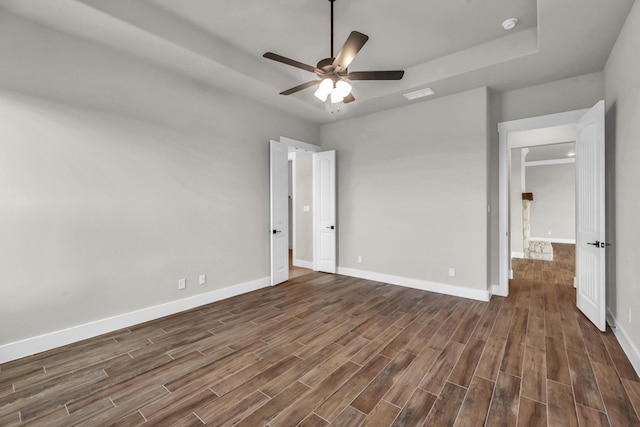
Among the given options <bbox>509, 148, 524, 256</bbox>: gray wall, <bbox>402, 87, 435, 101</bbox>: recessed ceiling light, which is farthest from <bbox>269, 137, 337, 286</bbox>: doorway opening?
<bbox>509, 148, 524, 256</bbox>: gray wall

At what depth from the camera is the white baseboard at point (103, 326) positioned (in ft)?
8.29

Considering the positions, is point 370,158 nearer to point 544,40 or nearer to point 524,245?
point 544,40

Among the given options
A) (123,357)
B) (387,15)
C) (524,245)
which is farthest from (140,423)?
(524,245)

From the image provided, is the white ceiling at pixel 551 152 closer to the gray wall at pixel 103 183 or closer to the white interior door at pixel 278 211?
the white interior door at pixel 278 211

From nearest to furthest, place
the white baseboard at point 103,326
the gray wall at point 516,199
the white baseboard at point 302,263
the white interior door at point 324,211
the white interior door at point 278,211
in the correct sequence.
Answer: the white baseboard at point 103,326 → the white interior door at point 278,211 → the white interior door at point 324,211 → the white baseboard at point 302,263 → the gray wall at point 516,199

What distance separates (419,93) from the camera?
4.20 m

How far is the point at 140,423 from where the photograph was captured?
1.77 m

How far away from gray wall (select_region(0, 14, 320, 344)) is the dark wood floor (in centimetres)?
53

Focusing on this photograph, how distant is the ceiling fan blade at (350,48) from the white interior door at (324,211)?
2972mm

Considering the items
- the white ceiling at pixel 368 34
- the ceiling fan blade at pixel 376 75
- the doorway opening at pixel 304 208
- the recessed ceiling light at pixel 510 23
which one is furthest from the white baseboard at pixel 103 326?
the recessed ceiling light at pixel 510 23

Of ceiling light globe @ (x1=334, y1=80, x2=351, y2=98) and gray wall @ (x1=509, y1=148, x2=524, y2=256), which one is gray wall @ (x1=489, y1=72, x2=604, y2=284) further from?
gray wall @ (x1=509, y1=148, x2=524, y2=256)

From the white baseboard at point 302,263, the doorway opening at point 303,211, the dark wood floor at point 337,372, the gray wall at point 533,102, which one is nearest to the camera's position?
the dark wood floor at point 337,372

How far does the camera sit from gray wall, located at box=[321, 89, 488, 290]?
4113 mm

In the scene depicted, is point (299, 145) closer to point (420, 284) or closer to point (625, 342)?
point (420, 284)
